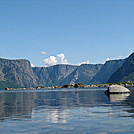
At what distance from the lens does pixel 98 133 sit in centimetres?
1862

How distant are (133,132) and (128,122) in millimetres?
4334

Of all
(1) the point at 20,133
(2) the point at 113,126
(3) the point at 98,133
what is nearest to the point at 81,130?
(3) the point at 98,133

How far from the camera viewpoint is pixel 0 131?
67.5ft

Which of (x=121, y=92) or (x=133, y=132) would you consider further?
(x=121, y=92)

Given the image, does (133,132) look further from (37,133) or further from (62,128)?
(37,133)

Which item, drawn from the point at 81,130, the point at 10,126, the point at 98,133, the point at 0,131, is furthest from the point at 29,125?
the point at 98,133

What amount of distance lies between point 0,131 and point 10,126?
226 centimetres

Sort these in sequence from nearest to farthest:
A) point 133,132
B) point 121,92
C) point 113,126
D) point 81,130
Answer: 1. point 133,132
2. point 81,130
3. point 113,126
4. point 121,92

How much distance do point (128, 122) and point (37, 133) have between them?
8.33 metres

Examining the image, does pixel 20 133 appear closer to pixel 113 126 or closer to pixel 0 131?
pixel 0 131

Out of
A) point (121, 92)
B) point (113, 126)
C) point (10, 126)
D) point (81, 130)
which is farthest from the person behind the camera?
point (121, 92)

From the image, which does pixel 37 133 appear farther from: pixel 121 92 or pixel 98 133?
pixel 121 92

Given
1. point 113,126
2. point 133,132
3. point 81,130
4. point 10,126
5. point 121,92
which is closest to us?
point 133,132

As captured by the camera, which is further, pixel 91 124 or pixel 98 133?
pixel 91 124
